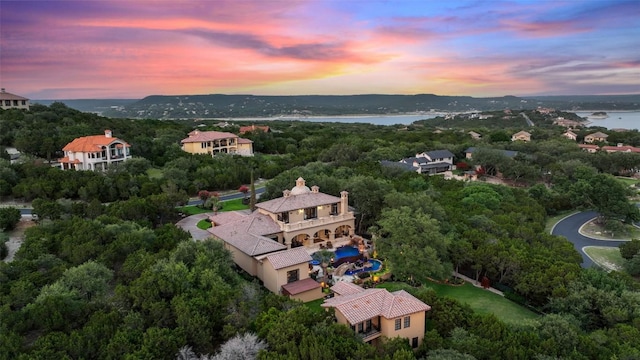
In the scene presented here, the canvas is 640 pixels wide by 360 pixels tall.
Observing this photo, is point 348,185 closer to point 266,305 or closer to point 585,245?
point 266,305

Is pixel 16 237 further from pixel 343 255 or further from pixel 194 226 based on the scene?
pixel 343 255

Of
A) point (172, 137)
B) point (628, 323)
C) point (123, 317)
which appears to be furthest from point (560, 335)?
point (172, 137)

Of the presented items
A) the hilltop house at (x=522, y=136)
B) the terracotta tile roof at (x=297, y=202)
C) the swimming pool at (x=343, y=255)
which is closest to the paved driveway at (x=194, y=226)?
the terracotta tile roof at (x=297, y=202)

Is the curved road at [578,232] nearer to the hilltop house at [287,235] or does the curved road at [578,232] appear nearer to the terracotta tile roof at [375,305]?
the hilltop house at [287,235]

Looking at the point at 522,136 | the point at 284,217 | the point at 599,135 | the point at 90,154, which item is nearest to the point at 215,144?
the point at 90,154

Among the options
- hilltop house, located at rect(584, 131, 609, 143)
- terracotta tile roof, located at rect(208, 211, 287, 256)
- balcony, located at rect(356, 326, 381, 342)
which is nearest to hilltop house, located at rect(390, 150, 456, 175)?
terracotta tile roof, located at rect(208, 211, 287, 256)

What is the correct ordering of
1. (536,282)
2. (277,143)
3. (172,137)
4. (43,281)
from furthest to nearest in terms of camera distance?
(277,143)
(172,137)
(536,282)
(43,281)
